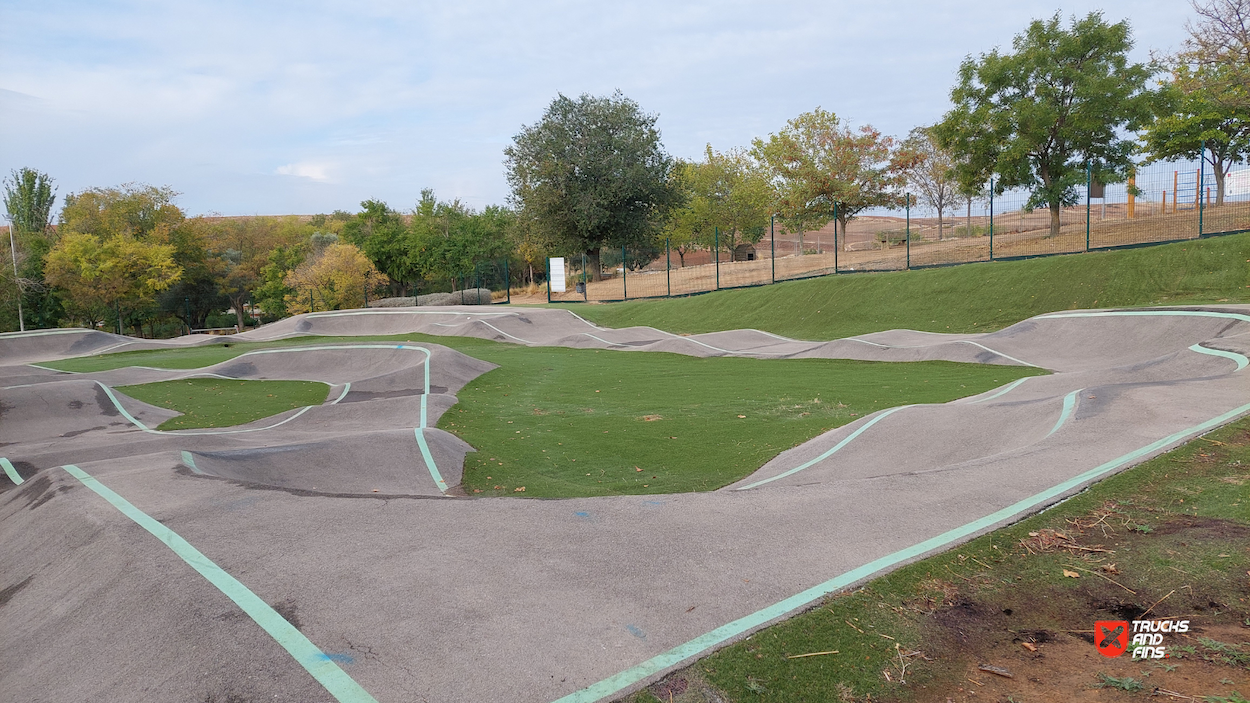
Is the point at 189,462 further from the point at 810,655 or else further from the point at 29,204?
the point at 29,204

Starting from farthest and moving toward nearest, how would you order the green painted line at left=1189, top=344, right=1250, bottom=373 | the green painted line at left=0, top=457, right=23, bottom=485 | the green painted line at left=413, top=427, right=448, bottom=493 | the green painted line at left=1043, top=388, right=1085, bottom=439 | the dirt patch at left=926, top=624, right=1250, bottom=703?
the green painted line at left=1189, top=344, right=1250, bottom=373 < the green painted line at left=413, top=427, right=448, bottom=493 < the green painted line at left=0, top=457, right=23, bottom=485 < the green painted line at left=1043, top=388, right=1085, bottom=439 < the dirt patch at left=926, top=624, right=1250, bottom=703

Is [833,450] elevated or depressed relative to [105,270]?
depressed

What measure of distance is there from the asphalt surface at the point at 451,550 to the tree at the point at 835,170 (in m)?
38.6

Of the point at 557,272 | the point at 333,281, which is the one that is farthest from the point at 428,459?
the point at 333,281

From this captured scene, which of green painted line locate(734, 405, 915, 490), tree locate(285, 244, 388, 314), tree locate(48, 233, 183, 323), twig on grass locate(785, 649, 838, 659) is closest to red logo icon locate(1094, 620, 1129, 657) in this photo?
twig on grass locate(785, 649, 838, 659)

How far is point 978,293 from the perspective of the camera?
21188mm

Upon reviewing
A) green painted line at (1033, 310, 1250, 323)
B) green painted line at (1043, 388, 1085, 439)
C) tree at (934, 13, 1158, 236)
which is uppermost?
tree at (934, 13, 1158, 236)

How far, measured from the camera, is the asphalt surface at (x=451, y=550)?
303 cm

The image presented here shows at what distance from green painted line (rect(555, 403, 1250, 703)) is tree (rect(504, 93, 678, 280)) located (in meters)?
37.5

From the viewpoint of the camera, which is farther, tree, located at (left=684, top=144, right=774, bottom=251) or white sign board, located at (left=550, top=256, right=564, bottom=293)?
tree, located at (left=684, top=144, right=774, bottom=251)

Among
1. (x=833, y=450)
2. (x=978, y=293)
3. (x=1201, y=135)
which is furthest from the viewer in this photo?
(x=1201, y=135)

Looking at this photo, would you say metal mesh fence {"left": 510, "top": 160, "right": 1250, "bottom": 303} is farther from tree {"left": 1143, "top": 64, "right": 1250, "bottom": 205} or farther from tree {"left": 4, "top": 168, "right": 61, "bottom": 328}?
tree {"left": 4, "top": 168, "right": 61, "bottom": 328}

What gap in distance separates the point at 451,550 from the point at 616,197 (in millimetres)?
39012

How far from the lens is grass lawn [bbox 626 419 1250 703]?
281 cm
